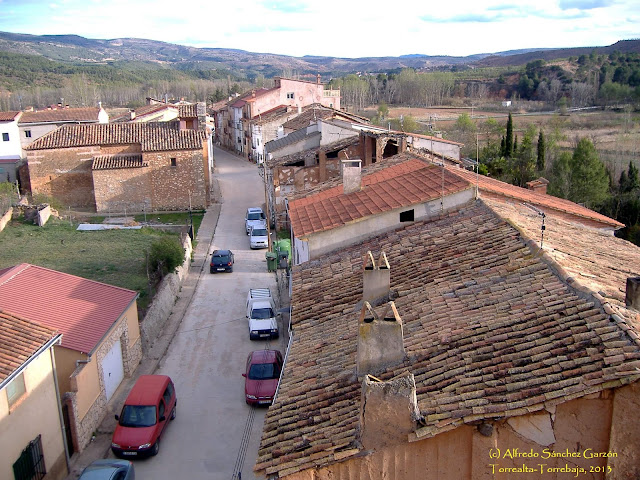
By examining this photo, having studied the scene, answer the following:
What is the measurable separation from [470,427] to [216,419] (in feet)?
34.4

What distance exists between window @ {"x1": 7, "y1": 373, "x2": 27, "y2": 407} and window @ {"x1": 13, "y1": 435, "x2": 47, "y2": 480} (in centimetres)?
102

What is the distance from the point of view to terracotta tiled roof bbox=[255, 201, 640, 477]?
6719 millimetres

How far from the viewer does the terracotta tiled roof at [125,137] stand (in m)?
40.4

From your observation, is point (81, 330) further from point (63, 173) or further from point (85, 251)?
point (63, 173)

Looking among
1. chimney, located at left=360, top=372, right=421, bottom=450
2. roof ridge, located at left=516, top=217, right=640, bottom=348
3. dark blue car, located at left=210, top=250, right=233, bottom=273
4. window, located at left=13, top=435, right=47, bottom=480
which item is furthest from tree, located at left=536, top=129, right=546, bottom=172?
chimney, located at left=360, top=372, right=421, bottom=450

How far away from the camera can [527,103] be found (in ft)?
292

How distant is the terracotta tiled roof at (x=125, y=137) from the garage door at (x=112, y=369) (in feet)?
80.6

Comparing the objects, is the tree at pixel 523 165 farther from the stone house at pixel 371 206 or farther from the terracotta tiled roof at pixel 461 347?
the terracotta tiled roof at pixel 461 347

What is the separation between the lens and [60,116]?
53344 mm

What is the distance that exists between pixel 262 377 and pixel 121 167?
26.9 m

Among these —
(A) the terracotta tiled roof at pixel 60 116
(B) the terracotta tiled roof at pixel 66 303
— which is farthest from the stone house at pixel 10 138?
(B) the terracotta tiled roof at pixel 66 303

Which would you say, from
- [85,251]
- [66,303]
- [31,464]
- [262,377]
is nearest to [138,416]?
[31,464]

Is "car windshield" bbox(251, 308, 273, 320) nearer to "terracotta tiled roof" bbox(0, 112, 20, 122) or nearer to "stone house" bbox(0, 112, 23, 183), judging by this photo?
"stone house" bbox(0, 112, 23, 183)

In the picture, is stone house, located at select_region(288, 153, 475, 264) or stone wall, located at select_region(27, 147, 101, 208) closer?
stone house, located at select_region(288, 153, 475, 264)
